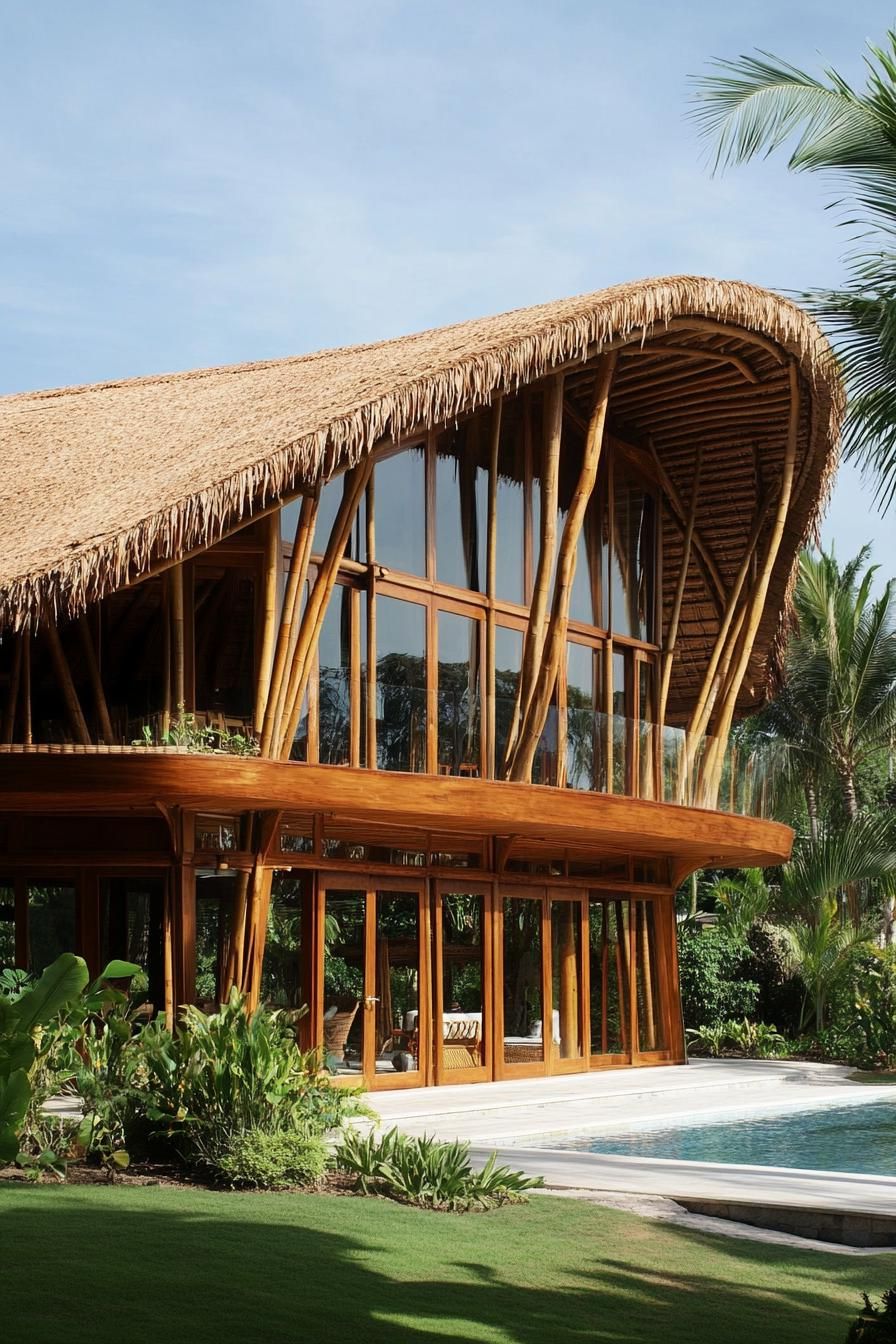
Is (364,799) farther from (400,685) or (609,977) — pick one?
(609,977)

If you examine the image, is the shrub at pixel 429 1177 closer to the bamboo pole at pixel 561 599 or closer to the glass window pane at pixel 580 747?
the bamboo pole at pixel 561 599

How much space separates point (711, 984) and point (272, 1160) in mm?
16905

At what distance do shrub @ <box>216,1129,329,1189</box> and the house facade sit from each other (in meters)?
5.71

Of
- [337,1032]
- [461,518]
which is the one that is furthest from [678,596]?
[337,1032]

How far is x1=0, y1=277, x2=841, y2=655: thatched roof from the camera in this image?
1430 cm

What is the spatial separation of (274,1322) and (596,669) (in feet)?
54.8

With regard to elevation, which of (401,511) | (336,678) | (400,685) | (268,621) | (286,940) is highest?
(401,511)

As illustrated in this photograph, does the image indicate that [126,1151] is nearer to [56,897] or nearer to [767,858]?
[56,897]

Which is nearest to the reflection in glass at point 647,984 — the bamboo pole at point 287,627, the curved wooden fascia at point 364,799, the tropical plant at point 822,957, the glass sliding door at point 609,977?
the glass sliding door at point 609,977

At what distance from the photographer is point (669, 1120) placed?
15508 mm

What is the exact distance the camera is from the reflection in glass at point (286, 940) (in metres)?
16.9

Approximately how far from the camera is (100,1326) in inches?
228

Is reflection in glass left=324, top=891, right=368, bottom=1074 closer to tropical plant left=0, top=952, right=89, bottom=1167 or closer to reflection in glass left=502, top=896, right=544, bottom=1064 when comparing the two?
reflection in glass left=502, top=896, right=544, bottom=1064

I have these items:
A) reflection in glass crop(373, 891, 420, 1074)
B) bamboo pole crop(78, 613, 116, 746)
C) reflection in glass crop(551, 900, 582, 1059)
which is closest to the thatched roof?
bamboo pole crop(78, 613, 116, 746)
